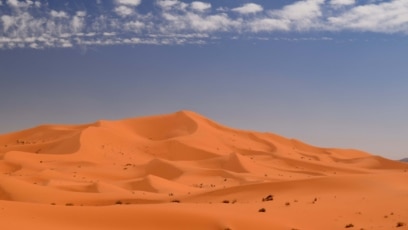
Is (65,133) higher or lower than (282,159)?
higher

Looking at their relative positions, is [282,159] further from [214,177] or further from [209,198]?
[209,198]

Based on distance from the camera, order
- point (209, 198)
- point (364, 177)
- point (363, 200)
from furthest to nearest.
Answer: point (364, 177)
point (209, 198)
point (363, 200)

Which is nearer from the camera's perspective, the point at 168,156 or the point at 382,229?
the point at 382,229

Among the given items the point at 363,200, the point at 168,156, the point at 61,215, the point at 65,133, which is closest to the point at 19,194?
the point at 61,215

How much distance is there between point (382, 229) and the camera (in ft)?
42.8

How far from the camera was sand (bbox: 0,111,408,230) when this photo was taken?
13047 millimetres

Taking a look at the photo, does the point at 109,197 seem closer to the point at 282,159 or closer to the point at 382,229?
the point at 382,229

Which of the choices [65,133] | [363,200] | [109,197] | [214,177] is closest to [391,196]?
[363,200]

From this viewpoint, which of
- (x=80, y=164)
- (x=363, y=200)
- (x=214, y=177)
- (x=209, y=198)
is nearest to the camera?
(x=363, y=200)

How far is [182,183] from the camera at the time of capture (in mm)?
31234

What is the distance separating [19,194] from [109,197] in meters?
3.73

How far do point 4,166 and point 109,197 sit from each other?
675 inches

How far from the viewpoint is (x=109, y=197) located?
21.5 m

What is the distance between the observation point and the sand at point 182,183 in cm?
1305
